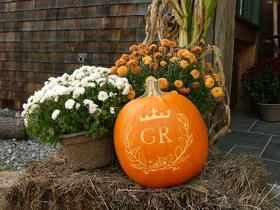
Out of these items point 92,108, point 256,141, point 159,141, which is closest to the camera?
point 159,141

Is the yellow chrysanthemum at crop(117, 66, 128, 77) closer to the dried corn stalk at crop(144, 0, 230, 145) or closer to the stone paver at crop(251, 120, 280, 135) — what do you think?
the dried corn stalk at crop(144, 0, 230, 145)

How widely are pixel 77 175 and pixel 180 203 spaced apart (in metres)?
0.53

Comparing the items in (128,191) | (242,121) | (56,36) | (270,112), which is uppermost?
(56,36)

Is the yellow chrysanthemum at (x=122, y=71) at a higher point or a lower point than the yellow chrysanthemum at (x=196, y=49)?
lower

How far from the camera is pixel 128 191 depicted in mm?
1573

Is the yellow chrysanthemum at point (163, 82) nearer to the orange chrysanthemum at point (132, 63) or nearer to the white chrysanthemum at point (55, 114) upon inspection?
the orange chrysanthemum at point (132, 63)

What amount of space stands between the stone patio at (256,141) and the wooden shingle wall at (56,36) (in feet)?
4.64

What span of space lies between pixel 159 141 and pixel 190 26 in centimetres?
106

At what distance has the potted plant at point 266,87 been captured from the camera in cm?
384

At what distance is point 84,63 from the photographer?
14.3 ft

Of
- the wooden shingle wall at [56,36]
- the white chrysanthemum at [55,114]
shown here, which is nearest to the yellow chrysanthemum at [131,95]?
the white chrysanthemum at [55,114]

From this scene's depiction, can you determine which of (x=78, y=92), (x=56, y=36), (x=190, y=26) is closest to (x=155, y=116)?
(x=78, y=92)

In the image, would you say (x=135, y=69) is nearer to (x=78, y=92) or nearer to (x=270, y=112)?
(x=78, y=92)

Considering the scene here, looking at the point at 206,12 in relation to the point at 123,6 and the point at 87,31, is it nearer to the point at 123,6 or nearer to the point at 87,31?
the point at 123,6
